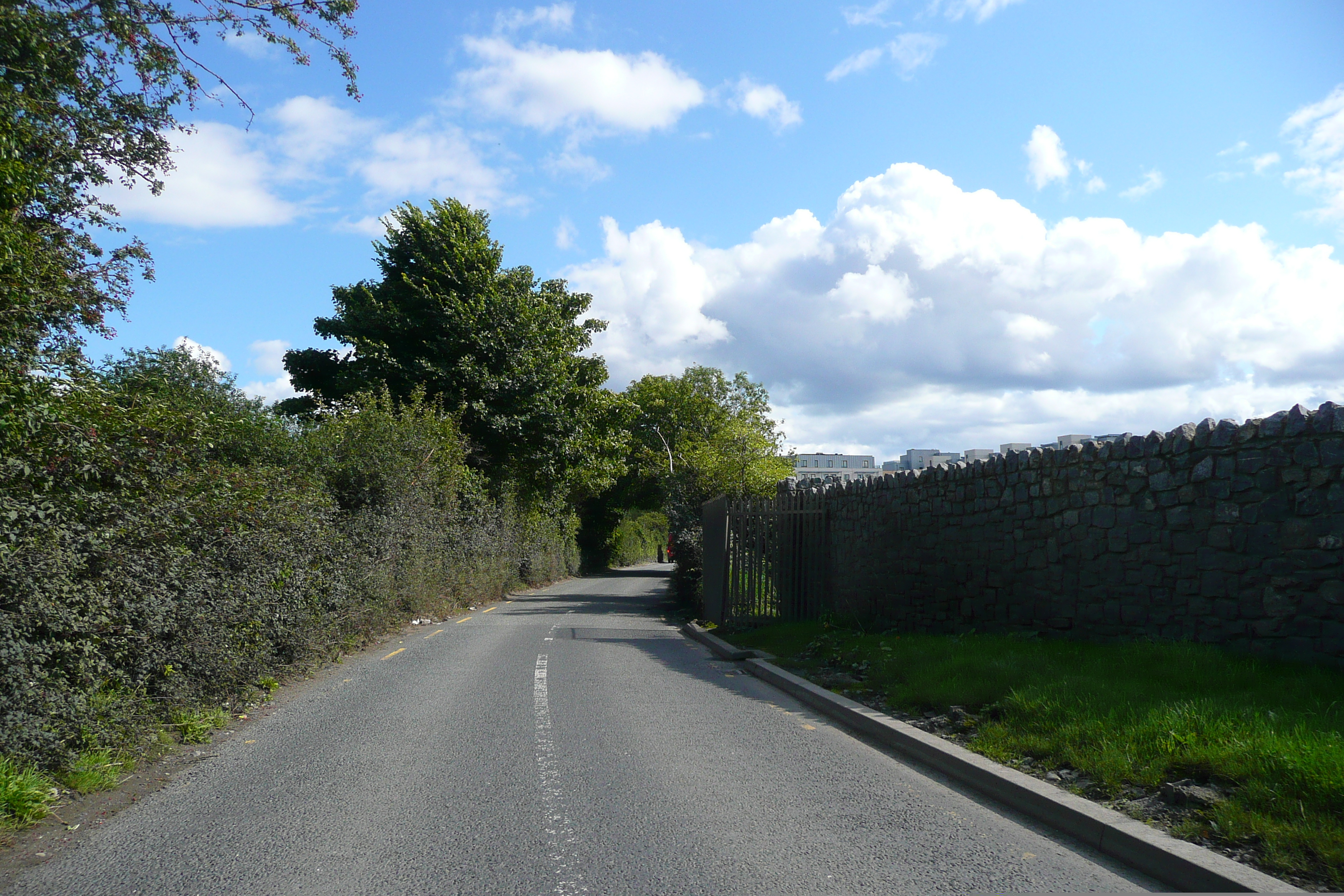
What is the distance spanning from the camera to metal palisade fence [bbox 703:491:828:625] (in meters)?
16.2

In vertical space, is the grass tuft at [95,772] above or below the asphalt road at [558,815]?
above

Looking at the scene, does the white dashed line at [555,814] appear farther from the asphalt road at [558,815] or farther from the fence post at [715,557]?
the fence post at [715,557]

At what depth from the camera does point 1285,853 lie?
4152 millimetres

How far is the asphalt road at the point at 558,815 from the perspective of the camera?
170 inches

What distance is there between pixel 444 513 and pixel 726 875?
18.1 meters

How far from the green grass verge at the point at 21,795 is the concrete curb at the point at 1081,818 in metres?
5.82

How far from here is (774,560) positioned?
16.6 metres

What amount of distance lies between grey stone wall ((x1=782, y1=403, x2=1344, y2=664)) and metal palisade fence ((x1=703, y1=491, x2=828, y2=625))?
2.68m

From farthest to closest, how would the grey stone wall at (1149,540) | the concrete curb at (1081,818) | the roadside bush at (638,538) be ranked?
the roadside bush at (638,538) < the grey stone wall at (1149,540) < the concrete curb at (1081,818)

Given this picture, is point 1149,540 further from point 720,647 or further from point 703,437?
point 703,437

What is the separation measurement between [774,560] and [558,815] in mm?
11656

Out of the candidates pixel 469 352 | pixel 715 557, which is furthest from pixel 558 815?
pixel 469 352

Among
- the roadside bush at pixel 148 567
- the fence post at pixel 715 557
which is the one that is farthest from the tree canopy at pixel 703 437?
the roadside bush at pixel 148 567

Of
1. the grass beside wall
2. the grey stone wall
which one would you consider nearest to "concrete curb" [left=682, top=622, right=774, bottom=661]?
the grey stone wall
